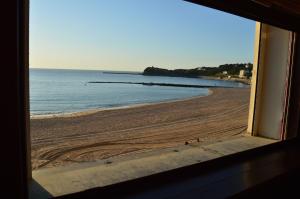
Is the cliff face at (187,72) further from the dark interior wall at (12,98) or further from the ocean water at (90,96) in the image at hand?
the dark interior wall at (12,98)

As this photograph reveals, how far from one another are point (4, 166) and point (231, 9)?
182 cm

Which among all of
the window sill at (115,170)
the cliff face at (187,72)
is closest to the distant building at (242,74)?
the cliff face at (187,72)

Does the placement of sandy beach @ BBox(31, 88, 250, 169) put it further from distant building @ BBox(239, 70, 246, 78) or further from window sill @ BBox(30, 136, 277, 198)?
distant building @ BBox(239, 70, 246, 78)

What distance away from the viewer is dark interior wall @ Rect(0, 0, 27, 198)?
1092 mm

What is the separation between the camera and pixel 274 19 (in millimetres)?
2789

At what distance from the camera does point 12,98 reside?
113 centimetres

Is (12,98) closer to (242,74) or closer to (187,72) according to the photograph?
(242,74)

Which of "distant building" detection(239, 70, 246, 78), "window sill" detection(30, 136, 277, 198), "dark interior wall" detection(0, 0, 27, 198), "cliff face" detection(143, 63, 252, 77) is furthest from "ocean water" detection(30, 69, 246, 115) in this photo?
"cliff face" detection(143, 63, 252, 77)

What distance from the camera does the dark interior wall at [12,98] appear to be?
3.58 ft

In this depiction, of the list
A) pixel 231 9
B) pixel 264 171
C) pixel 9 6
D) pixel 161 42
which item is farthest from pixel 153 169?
pixel 161 42

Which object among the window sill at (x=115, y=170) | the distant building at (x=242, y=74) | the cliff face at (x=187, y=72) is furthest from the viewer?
the cliff face at (x=187, y=72)

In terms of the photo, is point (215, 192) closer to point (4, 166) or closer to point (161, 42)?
point (4, 166)

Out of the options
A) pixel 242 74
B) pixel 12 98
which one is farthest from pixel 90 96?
pixel 242 74

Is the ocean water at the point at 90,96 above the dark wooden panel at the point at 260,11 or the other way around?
the other way around
